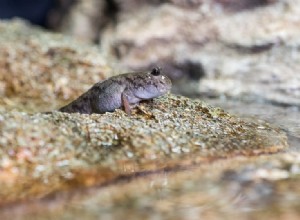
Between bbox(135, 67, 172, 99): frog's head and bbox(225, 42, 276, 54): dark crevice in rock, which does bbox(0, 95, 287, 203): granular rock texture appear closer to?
bbox(135, 67, 172, 99): frog's head

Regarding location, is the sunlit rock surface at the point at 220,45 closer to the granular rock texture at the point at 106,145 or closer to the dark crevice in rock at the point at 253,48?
the dark crevice in rock at the point at 253,48

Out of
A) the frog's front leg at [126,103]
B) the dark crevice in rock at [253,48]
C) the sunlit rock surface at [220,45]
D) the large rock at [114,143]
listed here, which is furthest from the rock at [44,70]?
the dark crevice in rock at [253,48]

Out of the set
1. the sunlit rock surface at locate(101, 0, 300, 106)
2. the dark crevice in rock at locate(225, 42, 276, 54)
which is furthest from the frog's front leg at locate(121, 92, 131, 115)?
the dark crevice in rock at locate(225, 42, 276, 54)

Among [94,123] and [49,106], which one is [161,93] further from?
[49,106]

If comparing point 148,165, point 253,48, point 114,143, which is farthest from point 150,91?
point 253,48

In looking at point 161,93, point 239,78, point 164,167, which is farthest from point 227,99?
point 164,167

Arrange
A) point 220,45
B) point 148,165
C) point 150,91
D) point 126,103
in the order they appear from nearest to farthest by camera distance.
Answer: point 148,165 < point 126,103 < point 150,91 < point 220,45

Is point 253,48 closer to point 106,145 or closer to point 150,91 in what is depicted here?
point 150,91
